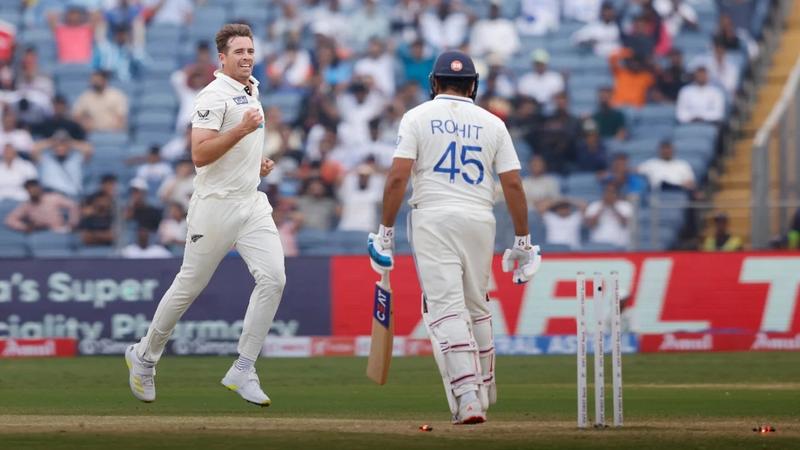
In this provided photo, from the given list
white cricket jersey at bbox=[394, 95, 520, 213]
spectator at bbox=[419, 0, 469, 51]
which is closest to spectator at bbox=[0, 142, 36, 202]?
spectator at bbox=[419, 0, 469, 51]

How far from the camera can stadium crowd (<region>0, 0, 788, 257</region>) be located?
61.4 ft

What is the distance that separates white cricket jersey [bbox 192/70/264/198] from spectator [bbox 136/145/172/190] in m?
10.7

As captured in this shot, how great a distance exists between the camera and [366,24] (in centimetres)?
2302

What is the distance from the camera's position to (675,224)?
17844 mm

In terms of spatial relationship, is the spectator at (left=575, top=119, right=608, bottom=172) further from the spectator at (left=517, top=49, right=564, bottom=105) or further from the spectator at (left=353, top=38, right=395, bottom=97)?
the spectator at (left=353, top=38, right=395, bottom=97)

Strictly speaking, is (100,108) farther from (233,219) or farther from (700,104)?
(233,219)

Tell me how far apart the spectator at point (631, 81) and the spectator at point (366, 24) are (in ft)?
11.4

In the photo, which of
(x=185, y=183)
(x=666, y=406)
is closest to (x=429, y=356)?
(x=185, y=183)

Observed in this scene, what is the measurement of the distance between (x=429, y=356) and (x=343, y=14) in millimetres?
8074

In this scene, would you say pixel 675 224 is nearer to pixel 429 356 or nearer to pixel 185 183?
pixel 429 356

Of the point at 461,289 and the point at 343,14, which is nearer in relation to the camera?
the point at 461,289

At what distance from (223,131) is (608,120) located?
38.6 ft

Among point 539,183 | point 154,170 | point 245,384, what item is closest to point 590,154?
point 539,183

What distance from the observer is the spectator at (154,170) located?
66.5 ft
